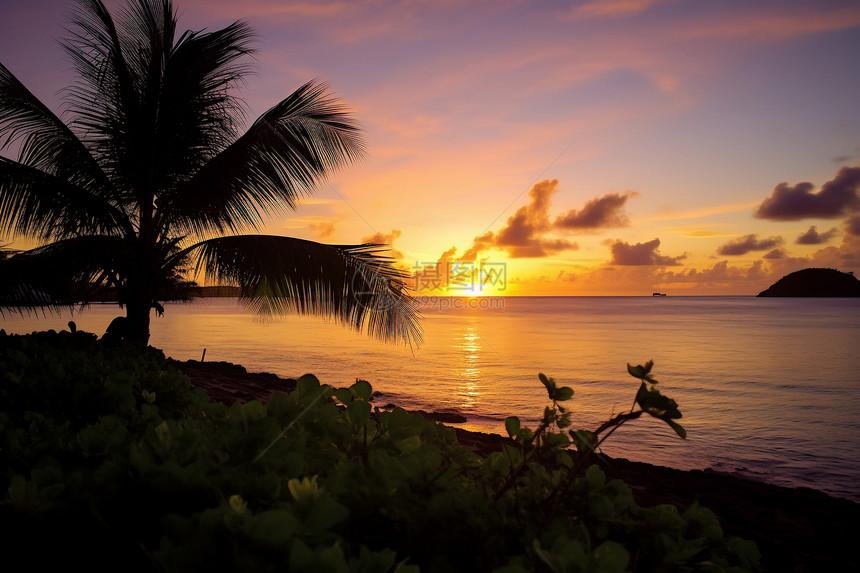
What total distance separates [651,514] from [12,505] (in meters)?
1.34

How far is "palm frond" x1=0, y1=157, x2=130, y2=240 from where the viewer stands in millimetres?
6113

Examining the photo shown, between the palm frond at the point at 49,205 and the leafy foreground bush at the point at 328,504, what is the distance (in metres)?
6.41

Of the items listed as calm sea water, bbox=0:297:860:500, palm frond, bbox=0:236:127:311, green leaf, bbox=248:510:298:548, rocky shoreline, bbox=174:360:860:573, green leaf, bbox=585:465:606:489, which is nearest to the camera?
green leaf, bbox=248:510:298:548

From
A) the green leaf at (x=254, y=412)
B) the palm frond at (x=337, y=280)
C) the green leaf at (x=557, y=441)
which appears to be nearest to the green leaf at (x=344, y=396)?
the green leaf at (x=254, y=412)

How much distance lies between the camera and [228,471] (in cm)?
94

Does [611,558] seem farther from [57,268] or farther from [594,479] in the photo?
[57,268]

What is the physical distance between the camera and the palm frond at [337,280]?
6.48 meters

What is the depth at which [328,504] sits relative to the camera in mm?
798

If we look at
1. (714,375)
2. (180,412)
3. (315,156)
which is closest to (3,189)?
(315,156)

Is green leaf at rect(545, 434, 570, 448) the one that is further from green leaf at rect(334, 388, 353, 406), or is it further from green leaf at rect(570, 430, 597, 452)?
green leaf at rect(334, 388, 353, 406)

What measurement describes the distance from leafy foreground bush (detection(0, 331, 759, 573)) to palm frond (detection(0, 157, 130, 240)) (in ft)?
21.0

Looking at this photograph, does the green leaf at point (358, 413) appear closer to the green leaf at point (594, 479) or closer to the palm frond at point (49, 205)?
the green leaf at point (594, 479)

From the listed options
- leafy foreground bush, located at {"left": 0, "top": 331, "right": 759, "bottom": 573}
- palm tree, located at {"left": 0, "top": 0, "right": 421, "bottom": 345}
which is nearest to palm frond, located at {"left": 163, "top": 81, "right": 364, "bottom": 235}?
palm tree, located at {"left": 0, "top": 0, "right": 421, "bottom": 345}

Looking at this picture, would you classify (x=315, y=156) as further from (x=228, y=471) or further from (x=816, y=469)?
(x=816, y=469)
